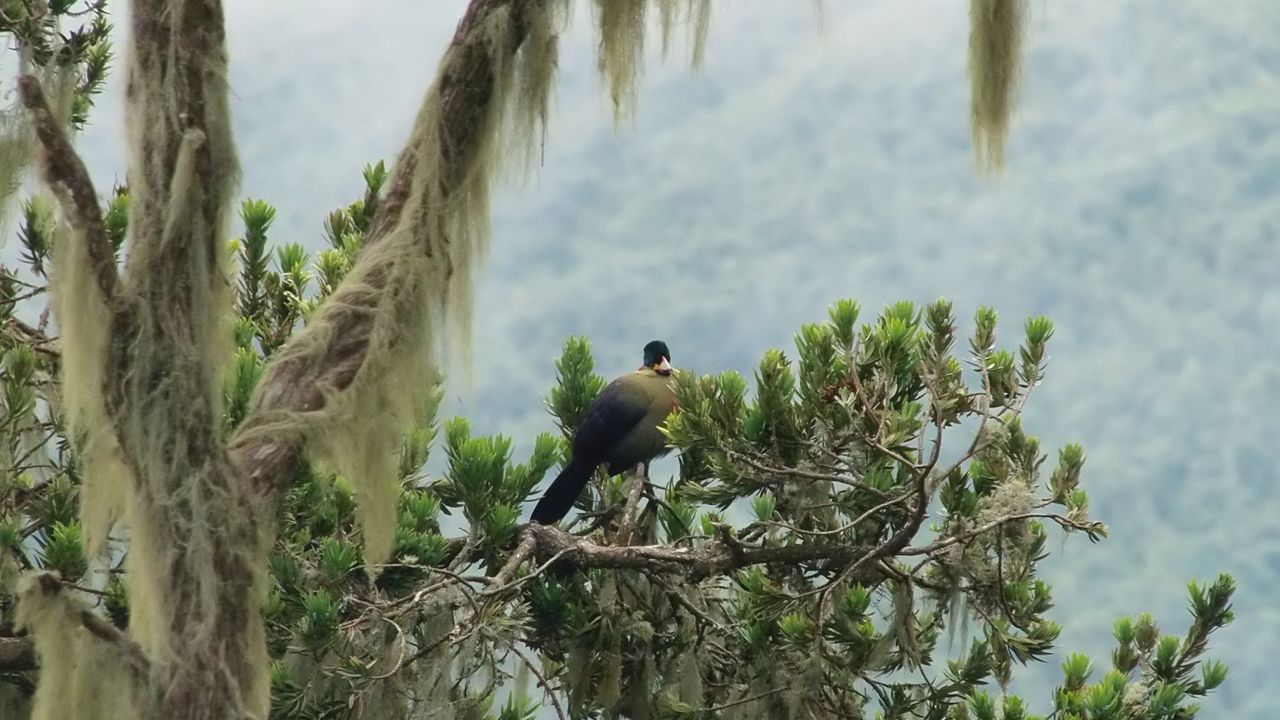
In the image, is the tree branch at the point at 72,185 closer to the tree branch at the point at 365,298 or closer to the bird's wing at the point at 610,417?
the tree branch at the point at 365,298

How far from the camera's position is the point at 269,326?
4.32 m

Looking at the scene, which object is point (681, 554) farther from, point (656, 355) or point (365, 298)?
point (656, 355)

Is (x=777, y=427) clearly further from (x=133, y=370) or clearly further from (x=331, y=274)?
(x=331, y=274)

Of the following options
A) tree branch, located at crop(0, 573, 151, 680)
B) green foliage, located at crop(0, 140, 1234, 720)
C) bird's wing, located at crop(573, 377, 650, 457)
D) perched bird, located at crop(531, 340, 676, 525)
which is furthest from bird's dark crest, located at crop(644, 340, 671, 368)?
tree branch, located at crop(0, 573, 151, 680)

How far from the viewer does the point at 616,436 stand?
14.5 feet

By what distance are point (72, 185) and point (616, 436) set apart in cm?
230

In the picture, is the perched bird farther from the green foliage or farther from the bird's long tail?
the green foliage

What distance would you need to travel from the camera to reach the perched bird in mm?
4289

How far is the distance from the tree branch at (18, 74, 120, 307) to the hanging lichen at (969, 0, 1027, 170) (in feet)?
6.75

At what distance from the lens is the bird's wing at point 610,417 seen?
4234mm

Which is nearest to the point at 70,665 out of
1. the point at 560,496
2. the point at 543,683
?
the point at 543,683

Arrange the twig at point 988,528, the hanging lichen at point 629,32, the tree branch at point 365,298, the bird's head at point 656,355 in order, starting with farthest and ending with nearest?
the bird's head at point 656,355 < the hanging lichen at point 629,32 < the twig at point 988,528 < the tree branch at point 365,298

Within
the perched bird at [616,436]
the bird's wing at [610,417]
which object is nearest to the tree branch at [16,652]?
the perched bird at [616,436]

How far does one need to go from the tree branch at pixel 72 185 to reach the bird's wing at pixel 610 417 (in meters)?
1.95
